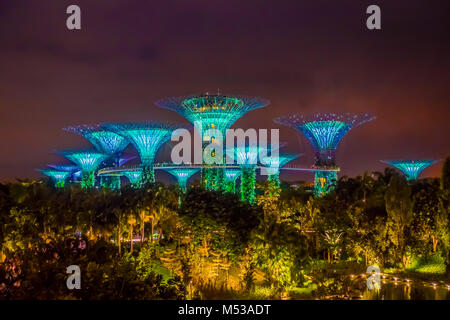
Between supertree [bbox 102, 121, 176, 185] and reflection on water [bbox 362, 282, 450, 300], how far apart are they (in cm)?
3191

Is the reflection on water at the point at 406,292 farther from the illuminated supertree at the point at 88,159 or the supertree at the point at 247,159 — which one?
the illuminated supertree at the point at 88,159

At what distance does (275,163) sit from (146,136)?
819 inches

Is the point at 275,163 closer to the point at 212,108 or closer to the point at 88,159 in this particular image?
the point at 212,108

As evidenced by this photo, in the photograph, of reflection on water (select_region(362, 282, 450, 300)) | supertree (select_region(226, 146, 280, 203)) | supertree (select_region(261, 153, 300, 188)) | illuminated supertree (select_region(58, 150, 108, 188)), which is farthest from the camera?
illuminated supertree (select_region(58, 150, 108, 188))

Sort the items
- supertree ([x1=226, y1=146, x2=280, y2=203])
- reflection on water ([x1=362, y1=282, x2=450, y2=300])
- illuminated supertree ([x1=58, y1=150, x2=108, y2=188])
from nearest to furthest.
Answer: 1. reflection on water ([x1=362, y1=282, x2=450, y2=300])
2. supertree ([x1=226, y1=146, x2=280, y2=203])
3. illuminated supertree ([x1=58, y1=150, x2=108, y2=188])

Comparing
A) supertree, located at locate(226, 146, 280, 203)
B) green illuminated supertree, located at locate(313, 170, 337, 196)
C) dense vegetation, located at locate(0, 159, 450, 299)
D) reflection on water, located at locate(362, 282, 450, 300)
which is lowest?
reflection on water, located at locate(362, 282, 450, 300)

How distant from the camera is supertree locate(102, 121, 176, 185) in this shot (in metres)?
45.4

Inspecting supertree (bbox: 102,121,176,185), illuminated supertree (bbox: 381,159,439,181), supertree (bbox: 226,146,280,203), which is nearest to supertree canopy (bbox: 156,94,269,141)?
supertree (bbox: 102,121,176,185)

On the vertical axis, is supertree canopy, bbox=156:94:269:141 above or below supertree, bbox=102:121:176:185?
above

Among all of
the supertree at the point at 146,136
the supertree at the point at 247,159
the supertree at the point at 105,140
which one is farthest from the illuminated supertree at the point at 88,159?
the supertree at the point at 247,159

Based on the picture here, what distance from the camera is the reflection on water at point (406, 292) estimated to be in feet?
48.8

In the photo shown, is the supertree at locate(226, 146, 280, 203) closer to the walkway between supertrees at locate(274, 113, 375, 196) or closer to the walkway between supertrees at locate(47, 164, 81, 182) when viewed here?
the walkway between supertrees at locate(274, 113, 375, 196)

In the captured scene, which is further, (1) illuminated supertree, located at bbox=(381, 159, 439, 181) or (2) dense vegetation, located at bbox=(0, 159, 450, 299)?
(1) illuminated supertree, located at bbox=(381, 159, 439, 181)
